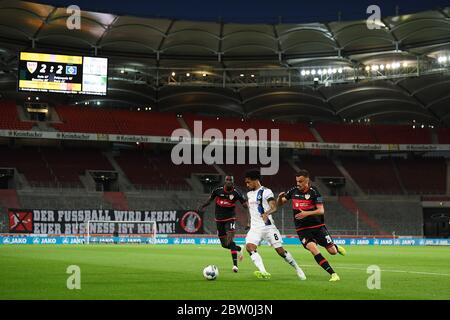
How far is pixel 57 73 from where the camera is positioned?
149ft

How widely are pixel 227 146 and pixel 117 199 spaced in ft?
45.7

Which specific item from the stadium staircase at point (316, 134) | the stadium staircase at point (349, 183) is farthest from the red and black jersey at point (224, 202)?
the stadium staircase at point (316, 134)

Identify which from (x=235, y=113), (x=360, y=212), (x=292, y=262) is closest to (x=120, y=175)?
(x=235, y=113)

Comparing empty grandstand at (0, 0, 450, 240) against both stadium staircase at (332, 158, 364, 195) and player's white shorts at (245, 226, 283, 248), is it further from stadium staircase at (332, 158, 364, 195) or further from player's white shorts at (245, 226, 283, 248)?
player's white shorts at (245, 226, 283, 248)

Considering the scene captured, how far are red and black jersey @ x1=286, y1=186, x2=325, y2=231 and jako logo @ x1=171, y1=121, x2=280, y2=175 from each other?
4390 cm

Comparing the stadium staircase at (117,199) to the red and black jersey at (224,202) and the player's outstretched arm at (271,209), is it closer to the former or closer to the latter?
the red and black jersey at (224,202)

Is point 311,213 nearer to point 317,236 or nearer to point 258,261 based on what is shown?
point 317,236

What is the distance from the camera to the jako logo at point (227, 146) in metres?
59.3

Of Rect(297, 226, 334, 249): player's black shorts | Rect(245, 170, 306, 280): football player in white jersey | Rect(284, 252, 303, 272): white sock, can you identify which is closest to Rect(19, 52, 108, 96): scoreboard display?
Rect(245, 170, 306, 280): football player in white jersey

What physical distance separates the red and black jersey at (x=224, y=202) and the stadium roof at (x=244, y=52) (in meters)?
32.5

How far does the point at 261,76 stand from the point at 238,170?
32.4ft

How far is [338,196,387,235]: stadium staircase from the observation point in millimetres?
56281

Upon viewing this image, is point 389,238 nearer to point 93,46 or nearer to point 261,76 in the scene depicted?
point 261,76

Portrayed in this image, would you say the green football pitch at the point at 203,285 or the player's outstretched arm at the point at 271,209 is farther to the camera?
the player's outstretched arm at the point at 271,209
